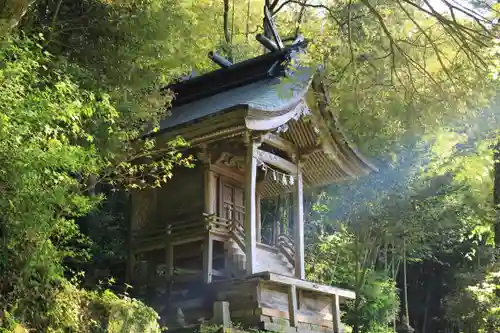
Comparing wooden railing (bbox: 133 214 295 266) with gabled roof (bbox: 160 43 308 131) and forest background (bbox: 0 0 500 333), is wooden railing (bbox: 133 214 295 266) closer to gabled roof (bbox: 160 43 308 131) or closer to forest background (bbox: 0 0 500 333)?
forest background (bbox: 0 0 500 333)

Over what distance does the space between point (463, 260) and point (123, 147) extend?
1608 cm

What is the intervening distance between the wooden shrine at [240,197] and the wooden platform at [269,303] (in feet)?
0.05

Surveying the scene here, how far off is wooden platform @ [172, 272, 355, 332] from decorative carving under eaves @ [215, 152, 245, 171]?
1.93 m

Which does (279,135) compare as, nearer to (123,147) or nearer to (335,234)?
(123,147)

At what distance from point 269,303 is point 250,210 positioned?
1.29 m

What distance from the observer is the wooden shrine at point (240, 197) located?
7605 mm

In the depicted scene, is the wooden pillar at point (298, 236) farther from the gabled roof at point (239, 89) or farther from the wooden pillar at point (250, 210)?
the gabled roof at point (239, 89)

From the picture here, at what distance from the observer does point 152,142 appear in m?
7.46

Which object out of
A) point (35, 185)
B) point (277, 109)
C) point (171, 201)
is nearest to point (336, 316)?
point (171, 201)

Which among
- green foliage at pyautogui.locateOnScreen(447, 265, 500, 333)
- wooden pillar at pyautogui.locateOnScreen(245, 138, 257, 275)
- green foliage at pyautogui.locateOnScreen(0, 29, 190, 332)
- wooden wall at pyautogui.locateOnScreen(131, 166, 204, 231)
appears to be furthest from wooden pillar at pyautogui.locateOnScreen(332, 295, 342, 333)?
green foliage at pyautogui.locateOnScreen(447, 265, 500, 333)

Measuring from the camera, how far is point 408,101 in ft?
17.0

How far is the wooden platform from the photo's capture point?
7.41m

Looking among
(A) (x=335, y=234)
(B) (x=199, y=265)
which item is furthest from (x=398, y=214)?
(B) (x=199, y=265)

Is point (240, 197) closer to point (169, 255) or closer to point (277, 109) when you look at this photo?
point (169, 255)
